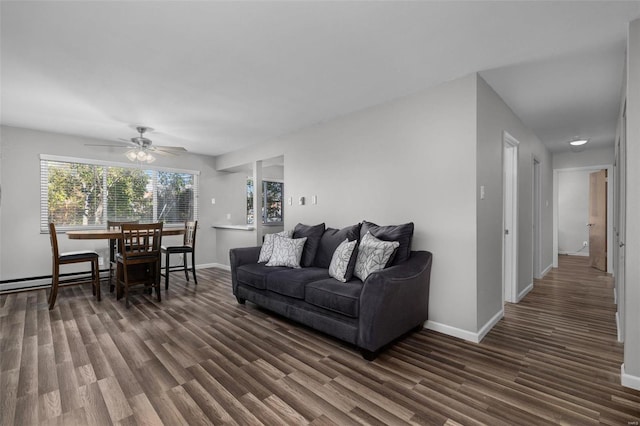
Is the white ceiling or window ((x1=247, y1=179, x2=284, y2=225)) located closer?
the white ceiling

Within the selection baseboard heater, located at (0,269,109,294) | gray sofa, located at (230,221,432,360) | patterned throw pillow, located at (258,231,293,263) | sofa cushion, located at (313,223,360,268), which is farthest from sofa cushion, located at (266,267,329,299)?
baseboard heater, located at (0,269,109,294)

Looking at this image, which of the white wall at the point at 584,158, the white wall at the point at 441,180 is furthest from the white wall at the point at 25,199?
the white wall at the point at 584,158

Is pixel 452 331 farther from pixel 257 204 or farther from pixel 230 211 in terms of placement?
pixel 230 211

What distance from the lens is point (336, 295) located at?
8.20ft

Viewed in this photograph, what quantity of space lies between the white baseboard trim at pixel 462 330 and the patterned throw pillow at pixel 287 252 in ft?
5.13

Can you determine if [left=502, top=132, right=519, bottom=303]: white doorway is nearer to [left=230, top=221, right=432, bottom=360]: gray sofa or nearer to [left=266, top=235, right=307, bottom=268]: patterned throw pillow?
[left=230, top=221, right=432, bottom=360]: gray sofa

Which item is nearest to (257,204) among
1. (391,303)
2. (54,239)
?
(54,239)

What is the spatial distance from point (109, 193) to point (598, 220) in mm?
9350

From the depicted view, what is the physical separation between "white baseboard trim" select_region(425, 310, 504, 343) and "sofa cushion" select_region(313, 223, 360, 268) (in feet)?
3.79

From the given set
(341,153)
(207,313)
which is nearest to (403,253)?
(341,153)

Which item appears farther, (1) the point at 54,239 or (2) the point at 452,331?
(1) the point at 54,239

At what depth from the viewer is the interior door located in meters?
5.71

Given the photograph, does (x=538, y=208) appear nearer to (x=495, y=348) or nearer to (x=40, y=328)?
(x=495, y=348)

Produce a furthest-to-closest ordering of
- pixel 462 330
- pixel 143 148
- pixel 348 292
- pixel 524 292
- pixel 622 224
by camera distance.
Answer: pixel 143 148 < pixel 524 292 < pixel 462 330 < pixel 348 292 < pixel 622 224
